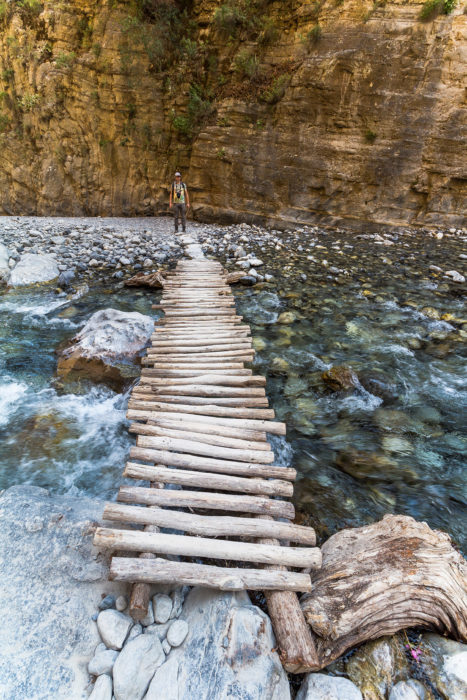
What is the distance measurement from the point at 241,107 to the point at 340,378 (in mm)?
12935

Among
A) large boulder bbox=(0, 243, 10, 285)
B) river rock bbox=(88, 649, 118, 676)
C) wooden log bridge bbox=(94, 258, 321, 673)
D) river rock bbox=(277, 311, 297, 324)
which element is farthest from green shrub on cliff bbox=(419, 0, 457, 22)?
river rock bbox=(88, 649, 118, 676)

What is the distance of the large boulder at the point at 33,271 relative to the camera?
733 cm

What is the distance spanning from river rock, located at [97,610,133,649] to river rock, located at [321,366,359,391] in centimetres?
310

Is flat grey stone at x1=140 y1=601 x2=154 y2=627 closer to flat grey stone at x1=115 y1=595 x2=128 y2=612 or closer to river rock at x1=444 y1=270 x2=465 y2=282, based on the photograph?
flat grey stone at x1=115 y1=595 x2=128 y2=612

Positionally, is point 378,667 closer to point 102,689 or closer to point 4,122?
point 102,689

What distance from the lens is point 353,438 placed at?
3.53 meters

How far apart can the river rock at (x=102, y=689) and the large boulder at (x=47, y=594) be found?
70 mm

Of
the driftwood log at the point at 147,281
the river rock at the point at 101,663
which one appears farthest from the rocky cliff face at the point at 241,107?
the river rock at the point at 101,663

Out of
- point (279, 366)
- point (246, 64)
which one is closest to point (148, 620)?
point (279, 366)

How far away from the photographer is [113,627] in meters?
1.73

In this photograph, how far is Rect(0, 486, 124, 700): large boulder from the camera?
5.16 feet

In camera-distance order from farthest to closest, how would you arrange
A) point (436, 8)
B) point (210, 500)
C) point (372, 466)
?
point (436, 8) < point (372, 466) < point (210, 500)

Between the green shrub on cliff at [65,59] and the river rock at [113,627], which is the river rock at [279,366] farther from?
the green shrub on cliff at [65,59]

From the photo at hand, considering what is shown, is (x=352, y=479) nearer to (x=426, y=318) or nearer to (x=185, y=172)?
(x=426, y=318)
